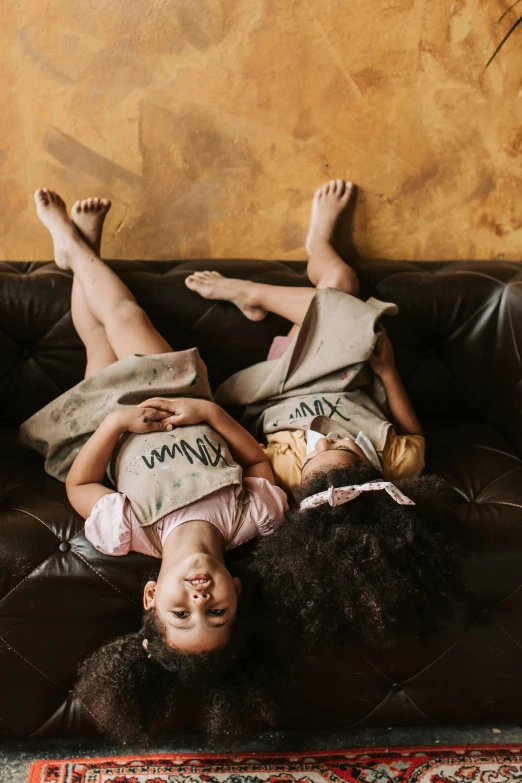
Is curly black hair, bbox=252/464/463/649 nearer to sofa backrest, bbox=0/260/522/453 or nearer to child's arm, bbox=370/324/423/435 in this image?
child's arm, bbox=370/324/423/435

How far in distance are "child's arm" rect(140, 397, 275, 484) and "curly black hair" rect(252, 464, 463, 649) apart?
248mm

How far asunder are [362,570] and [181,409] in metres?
0.55

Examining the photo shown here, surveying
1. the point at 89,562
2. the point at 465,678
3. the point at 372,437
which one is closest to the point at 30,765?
the point at 89,562

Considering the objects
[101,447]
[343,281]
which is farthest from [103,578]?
[343,281]

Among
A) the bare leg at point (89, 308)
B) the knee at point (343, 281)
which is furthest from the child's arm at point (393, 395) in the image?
the bare leg at point (89, 308)

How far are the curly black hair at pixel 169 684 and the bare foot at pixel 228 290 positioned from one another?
0.86m

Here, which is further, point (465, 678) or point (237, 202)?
point (237, 202)

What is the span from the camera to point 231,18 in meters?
1.94

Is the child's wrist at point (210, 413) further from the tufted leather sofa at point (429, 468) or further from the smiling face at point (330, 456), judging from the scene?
the tufted leather sofa at point (429, 468)

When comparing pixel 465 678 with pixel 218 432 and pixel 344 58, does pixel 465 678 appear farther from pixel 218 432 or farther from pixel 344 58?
pixel 344 58

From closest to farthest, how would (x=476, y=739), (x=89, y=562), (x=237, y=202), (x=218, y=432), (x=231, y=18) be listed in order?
(x=89, y=562)
(x=476, y=739)
(x=218, y=432)
(x=231, y=18)
(x=237, y=202)

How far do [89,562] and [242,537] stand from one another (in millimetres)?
309

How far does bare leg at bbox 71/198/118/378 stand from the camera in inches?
74.5

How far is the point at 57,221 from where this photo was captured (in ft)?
6.55
